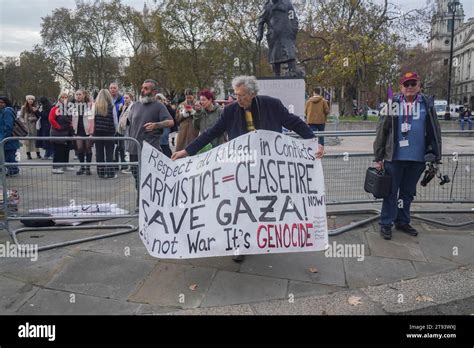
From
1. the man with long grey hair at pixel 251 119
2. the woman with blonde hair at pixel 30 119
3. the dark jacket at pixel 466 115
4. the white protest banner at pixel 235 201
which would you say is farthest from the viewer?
the dark jacket at pixel 466 115

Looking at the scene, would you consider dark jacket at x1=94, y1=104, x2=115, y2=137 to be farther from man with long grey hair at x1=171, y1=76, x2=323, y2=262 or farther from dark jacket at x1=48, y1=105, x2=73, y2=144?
man with long grey hair at x1=171, y1=76, x2=323, y2=262

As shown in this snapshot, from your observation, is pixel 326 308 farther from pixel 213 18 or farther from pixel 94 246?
pixel 213 18

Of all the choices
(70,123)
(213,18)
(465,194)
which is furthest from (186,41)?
(465,194)

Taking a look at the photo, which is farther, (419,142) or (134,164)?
(134,164)

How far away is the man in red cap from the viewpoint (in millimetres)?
5141

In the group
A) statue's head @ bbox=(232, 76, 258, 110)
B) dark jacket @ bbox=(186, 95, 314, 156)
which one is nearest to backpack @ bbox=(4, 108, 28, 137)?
dark jacket @ bbox=(186, 95, 314, 156)

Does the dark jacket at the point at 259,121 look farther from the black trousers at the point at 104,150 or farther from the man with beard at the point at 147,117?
the black trousers at the point at 104,150

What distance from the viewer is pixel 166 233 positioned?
163 inches

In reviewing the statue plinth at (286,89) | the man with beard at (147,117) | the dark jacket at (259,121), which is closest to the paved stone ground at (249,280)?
the dark jacket at (259,121)

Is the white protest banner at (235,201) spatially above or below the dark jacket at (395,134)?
below

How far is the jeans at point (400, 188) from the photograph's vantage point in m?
5.27

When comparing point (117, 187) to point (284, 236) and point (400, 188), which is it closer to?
point (284, 236)
